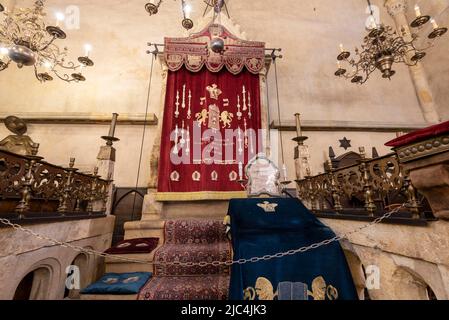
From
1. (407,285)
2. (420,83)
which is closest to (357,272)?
(407,285)

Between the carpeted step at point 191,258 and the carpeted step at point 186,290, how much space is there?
7.6 inches

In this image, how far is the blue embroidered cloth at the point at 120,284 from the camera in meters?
1.87

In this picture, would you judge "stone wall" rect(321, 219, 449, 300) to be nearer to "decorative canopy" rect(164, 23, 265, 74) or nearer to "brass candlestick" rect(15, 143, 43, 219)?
Answer: "brass candlestick" rect(15, 143, 43, 219)

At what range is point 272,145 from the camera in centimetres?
531

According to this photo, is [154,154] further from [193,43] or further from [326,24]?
[326,24]

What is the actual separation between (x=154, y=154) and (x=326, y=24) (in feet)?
23.9

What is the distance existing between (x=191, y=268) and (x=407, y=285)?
2084 mm

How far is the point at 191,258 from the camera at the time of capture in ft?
7.80

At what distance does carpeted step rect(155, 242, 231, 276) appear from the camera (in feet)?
7.58

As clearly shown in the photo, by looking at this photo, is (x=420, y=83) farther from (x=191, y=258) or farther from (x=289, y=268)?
(x=191, y=258)

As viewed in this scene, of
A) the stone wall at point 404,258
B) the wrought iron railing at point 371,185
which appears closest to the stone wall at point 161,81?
the wrought iron railing at point 371,185

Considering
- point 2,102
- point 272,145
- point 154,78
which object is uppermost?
point 154,78
